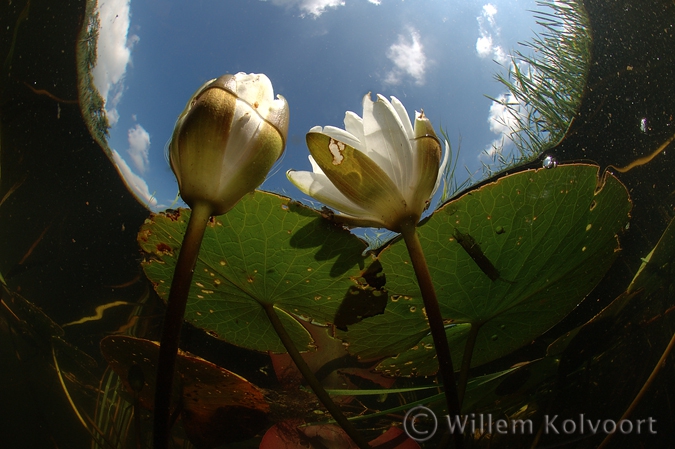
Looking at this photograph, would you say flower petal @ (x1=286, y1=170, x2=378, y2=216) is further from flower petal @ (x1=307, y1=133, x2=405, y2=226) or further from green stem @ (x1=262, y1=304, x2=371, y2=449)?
green stem @ (x1=262, y1=304, x2=371, y2=449)

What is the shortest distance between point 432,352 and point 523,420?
90mm

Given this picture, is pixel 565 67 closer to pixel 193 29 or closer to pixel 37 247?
pixel 193 29

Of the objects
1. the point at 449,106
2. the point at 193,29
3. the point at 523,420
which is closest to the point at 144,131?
the point at 193,29

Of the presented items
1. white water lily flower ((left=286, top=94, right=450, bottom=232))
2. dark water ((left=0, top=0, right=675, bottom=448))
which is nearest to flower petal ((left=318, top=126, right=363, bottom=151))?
white water lily flower ((left=286, top=94, right=450, bottom=232))

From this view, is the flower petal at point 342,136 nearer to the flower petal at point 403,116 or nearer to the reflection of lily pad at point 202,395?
the flower petal at point 403,116


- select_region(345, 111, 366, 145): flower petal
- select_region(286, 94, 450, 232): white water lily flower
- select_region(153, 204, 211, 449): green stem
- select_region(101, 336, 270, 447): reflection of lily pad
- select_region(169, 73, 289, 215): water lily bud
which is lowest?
select_region(101, 336, 270, 447): reflection of lily pad

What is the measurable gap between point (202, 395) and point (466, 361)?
0.75 feet

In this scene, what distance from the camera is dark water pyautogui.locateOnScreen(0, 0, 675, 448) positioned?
0.27m

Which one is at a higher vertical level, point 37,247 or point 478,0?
point 478,0

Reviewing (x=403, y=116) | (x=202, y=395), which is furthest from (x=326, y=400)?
(x=403, y=116)

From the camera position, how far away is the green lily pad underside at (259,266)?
0.27 m

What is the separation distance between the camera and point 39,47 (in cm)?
31

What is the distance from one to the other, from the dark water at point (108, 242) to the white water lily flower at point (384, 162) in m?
0.11

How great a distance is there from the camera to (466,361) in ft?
1.01
